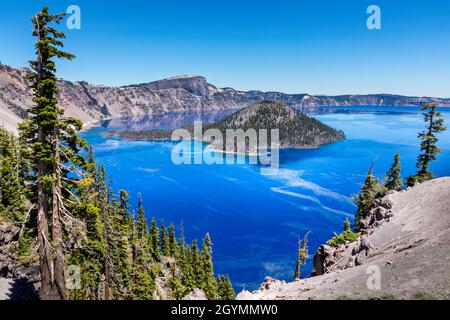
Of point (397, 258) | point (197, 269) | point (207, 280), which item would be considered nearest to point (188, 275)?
point (197, 269)

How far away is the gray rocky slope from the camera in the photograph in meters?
14.5

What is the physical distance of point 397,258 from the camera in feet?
60.0

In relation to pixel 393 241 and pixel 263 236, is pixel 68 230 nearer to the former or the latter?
pixel 393 241

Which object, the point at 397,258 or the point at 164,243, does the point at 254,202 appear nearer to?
the point at 164,243

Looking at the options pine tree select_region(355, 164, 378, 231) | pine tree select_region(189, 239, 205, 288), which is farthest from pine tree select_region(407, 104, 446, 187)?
pine tree select_region(189, 239, 205, 288)

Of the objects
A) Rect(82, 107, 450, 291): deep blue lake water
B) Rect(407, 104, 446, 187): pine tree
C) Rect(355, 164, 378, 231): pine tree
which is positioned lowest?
Rect(82, 107, 450, 291): deep blue lake water

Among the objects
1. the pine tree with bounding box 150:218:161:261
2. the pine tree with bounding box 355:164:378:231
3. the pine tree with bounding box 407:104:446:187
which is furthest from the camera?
the pine tree with bounding box 150:218:161:261

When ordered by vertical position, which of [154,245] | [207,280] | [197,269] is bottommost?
[207,280]

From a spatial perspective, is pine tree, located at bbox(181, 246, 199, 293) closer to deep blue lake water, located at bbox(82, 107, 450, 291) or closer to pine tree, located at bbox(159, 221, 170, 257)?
pine tree, located at bbox(159, 221, 170, 257)

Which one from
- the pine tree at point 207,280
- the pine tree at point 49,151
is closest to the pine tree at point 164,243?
the pine tree at point 207,280

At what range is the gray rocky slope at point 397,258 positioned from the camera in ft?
47.5

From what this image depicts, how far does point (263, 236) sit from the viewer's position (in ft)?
338

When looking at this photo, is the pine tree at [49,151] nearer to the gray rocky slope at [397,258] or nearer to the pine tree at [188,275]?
the gray rocky slope at [397,258]
